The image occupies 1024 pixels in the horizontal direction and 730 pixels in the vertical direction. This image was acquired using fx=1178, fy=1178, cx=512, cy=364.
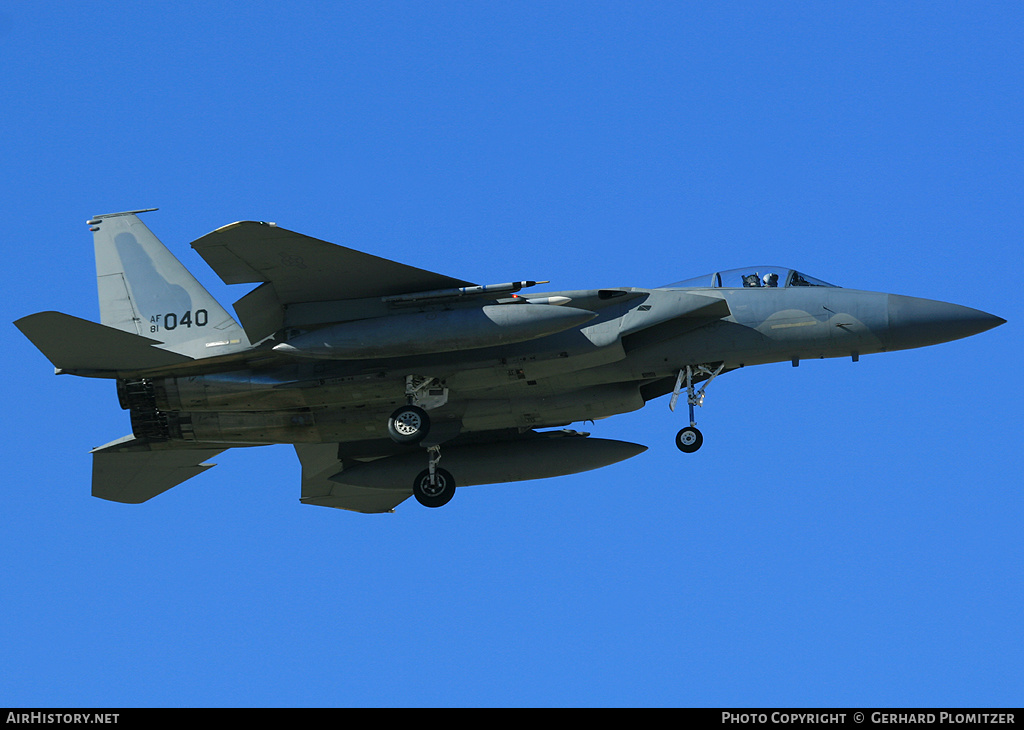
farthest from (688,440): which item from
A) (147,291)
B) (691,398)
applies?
(147,291)

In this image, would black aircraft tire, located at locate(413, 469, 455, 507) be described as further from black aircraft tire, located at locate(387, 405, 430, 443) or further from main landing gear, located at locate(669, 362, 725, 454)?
main landing gear, located at locate(669, 362, 725, 454)

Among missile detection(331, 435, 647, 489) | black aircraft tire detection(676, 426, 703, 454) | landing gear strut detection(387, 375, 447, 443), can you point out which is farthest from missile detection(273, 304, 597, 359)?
missile detection(331, 435, 647, 489)

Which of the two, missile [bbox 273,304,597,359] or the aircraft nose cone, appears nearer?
missile [bbox 273,304,597,359]

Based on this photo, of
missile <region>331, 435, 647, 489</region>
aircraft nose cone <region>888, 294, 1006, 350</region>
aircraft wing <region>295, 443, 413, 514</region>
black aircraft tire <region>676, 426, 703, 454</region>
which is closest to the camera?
black aircraft tire <region>676, 426, 703, 454</region>

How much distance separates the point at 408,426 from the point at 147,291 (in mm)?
4794

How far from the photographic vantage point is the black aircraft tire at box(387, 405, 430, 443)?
15680 millimetres

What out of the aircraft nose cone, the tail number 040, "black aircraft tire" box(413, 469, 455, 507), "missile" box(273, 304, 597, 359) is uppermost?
the tail number 040

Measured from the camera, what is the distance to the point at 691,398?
1609cm

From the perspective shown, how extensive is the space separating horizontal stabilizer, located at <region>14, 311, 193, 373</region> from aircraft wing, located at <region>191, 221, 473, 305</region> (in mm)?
1814

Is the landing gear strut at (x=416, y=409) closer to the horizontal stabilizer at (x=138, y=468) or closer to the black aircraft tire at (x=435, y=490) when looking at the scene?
the black aircraft tire at (x=435, y=490)

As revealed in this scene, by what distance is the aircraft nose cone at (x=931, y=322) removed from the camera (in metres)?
15.8

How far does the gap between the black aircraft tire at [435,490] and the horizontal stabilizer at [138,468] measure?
324 cm
